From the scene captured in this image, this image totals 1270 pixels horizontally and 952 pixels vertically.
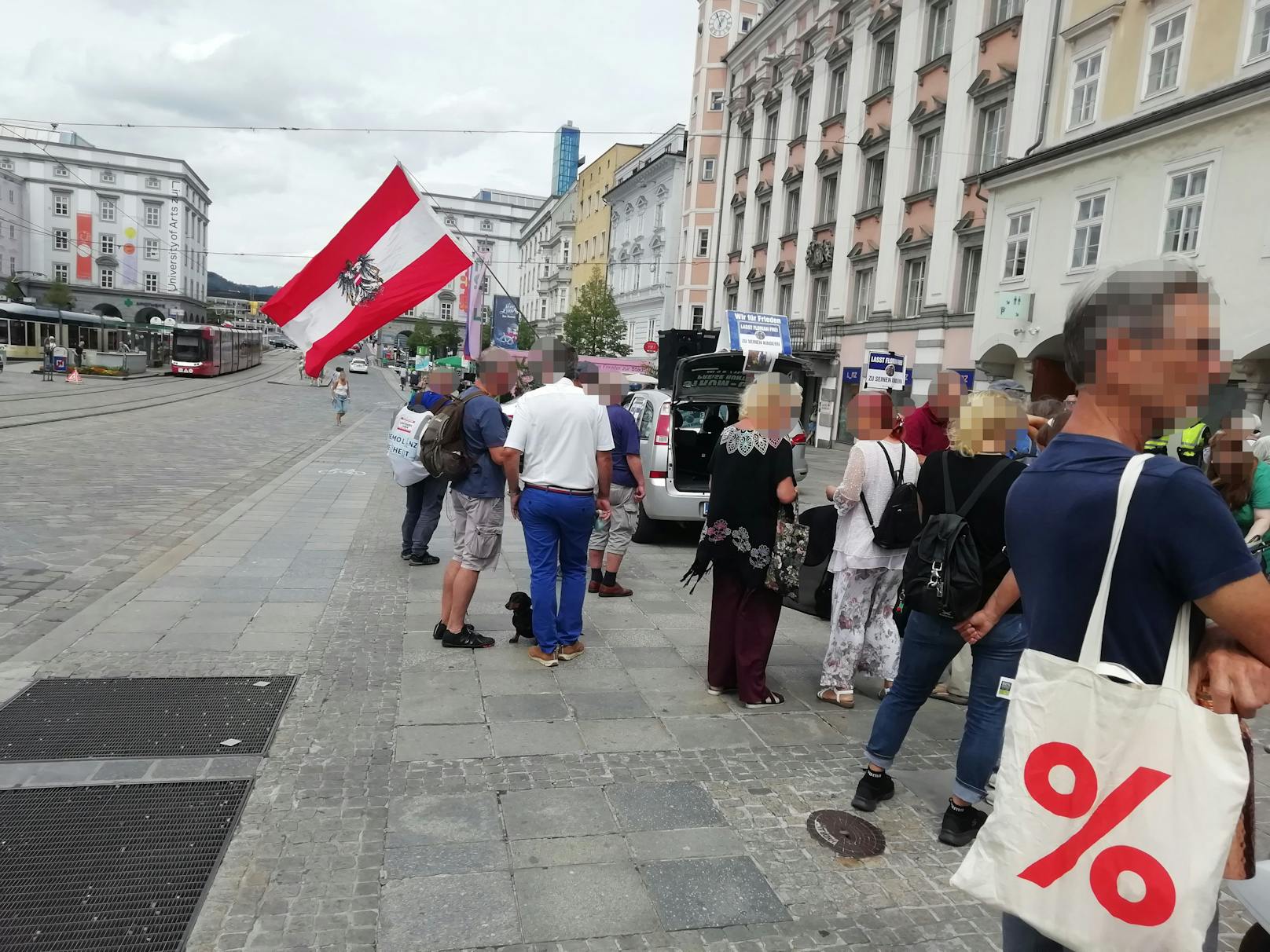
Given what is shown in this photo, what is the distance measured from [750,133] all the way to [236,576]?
3397 centimetres

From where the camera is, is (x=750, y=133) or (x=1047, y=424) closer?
(x=1047, y=424)

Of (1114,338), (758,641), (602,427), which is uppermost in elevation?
(1114,338)

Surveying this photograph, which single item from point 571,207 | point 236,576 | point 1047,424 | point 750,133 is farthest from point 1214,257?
point 571,207

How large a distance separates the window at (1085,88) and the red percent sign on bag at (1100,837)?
19.7 m

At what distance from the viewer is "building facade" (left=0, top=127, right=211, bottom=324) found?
81.5m

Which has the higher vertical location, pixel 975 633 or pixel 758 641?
pixel 975 633

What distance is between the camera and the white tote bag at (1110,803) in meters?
1.42

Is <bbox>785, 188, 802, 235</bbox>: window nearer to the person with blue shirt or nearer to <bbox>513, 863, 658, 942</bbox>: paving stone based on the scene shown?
<bbox>513, 863, 658, 942</bbox>: paving stone

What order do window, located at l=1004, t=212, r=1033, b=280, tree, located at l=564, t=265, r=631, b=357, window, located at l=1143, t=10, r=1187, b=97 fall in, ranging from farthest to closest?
tree, located at l=564, t=265, r=631, b=357 < window, located at l=1004, t=212, r=1033, b=280 < window, located at l=1143, t=10, r=1187, b=97

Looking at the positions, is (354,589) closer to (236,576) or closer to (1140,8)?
(236,576)

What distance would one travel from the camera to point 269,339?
13812 cm

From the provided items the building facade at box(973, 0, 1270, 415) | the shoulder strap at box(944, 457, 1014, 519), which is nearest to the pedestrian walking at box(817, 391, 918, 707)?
the shoulder strap at box(944, 457, 1014, 519)

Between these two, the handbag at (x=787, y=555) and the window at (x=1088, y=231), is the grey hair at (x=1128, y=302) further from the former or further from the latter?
the window at (x=1088, y=231)

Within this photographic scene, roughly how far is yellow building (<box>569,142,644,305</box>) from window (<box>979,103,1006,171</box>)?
117ft
